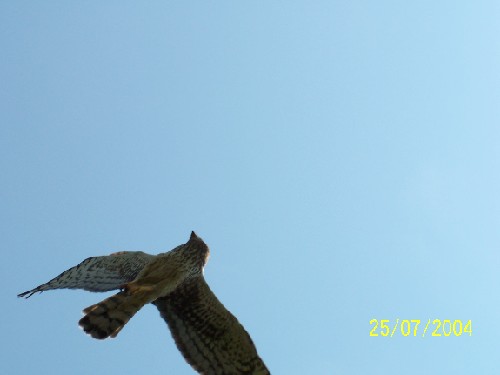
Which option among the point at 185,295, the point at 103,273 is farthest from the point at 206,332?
the point at 103,273

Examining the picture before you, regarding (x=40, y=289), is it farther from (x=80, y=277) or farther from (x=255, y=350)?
(x=255, y=350)

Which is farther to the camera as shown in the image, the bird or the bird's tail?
the bird

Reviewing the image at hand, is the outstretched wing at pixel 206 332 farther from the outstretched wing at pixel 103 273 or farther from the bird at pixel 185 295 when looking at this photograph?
the outstretched wing at pixel 103 273

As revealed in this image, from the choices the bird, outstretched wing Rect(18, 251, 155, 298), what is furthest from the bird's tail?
outstretched wing Rect(18, 251, 155, 298)

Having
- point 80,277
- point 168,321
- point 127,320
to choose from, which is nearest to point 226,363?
point 168,321

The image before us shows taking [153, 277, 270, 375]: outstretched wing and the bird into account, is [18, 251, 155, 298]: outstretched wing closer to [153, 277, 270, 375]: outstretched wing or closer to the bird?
the bird

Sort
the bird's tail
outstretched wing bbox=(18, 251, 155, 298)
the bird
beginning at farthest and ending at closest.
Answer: outstretched wing bbox=(18, 251, 155, 298) → the bird → the bird's tail

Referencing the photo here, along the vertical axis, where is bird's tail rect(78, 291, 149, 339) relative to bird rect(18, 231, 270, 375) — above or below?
below
